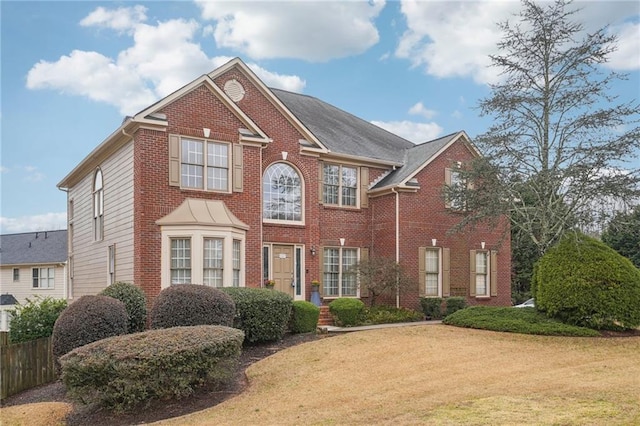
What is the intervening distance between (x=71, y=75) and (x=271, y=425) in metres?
11.0

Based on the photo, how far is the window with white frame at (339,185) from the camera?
20.6 metres

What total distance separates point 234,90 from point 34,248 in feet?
109

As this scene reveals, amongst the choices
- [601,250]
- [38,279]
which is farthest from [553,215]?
[38,279]

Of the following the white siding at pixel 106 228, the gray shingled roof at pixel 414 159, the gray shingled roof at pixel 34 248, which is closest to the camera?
the white siding at pixel 106 228

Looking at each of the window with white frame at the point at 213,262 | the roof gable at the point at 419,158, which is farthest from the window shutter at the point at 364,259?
the window with white frame at the point at 213,262

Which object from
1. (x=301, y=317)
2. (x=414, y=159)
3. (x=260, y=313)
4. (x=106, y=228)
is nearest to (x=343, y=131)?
(x=414, y=159)

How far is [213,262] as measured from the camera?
636 inches

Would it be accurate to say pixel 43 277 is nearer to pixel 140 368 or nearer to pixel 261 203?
pixel 261 203

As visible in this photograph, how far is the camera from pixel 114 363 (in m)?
8.81

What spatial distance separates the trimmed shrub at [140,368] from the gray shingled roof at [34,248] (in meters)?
35.2

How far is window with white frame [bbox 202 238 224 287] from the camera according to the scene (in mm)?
16031

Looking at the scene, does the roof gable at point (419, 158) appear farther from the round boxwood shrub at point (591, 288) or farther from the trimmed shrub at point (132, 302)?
the trimmed shrub at point (132, 302)

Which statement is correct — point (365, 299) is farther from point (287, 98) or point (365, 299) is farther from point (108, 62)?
point (108, 62)

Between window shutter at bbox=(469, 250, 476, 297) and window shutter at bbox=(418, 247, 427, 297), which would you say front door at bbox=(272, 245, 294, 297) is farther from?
window shutter at bbox=(469, 250, 476, 297)
